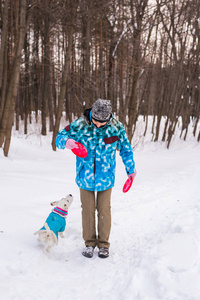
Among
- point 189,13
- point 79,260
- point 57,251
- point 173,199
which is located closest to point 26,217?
point 57,251

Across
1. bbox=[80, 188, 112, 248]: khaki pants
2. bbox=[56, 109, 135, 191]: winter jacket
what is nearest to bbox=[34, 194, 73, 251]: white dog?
bbox=[80, 188, 112, 248]: khaki pants

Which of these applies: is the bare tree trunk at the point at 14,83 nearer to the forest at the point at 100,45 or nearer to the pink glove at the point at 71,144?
the forest at the point at 100,45

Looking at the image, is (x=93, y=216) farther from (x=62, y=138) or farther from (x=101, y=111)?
(x=101, y=111)

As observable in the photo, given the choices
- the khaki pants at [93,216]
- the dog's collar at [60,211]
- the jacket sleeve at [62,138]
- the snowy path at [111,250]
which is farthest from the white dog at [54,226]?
the jacket sleeve at [62,138]

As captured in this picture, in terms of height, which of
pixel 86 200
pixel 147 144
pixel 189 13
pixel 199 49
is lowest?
pixel 147 144

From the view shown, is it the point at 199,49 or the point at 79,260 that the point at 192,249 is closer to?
the point at 79,260

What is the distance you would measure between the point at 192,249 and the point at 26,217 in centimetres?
239

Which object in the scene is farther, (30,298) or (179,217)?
(179,217)

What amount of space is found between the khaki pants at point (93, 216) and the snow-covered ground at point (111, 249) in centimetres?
22

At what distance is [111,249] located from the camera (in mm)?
3596

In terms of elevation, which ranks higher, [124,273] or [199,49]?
[199,49]

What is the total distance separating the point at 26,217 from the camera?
161 inches

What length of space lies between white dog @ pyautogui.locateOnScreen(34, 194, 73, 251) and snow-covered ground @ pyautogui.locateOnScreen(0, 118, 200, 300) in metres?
0.16

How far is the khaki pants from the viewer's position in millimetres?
3354
